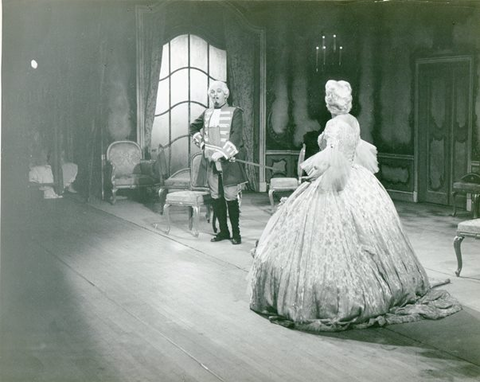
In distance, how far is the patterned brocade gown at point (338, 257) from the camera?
13.0 feet

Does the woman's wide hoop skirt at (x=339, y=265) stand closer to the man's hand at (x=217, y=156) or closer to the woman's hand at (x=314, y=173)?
the woman's hand at (x=314, y=173)

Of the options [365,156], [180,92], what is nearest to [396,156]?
[180,92]

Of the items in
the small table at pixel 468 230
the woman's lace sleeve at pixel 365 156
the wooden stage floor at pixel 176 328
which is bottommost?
the wooden stage floor at pixel 176 328

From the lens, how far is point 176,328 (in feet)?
13.3

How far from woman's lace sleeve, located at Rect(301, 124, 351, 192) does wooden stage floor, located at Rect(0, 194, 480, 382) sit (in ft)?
2.76

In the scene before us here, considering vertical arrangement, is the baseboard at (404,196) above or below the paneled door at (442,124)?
below

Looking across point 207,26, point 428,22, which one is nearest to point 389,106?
point 428,22

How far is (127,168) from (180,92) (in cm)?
155

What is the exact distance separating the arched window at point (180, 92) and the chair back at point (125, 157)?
2.10ft

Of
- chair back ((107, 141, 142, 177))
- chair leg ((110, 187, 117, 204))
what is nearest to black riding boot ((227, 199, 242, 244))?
chair leg ((110, 187, 117, 204))

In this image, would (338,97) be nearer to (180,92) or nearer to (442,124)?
(442,124)

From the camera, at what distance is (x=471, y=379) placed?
3.29 metres

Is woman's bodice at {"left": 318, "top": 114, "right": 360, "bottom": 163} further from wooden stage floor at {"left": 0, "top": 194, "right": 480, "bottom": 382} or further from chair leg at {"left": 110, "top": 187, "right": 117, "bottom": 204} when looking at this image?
chair leg at {"left": 110, "top": 187, "right": 117, "bottom": 204}

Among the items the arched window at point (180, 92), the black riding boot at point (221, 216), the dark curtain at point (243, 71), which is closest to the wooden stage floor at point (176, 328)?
the black riding boot at point (221, 216)
